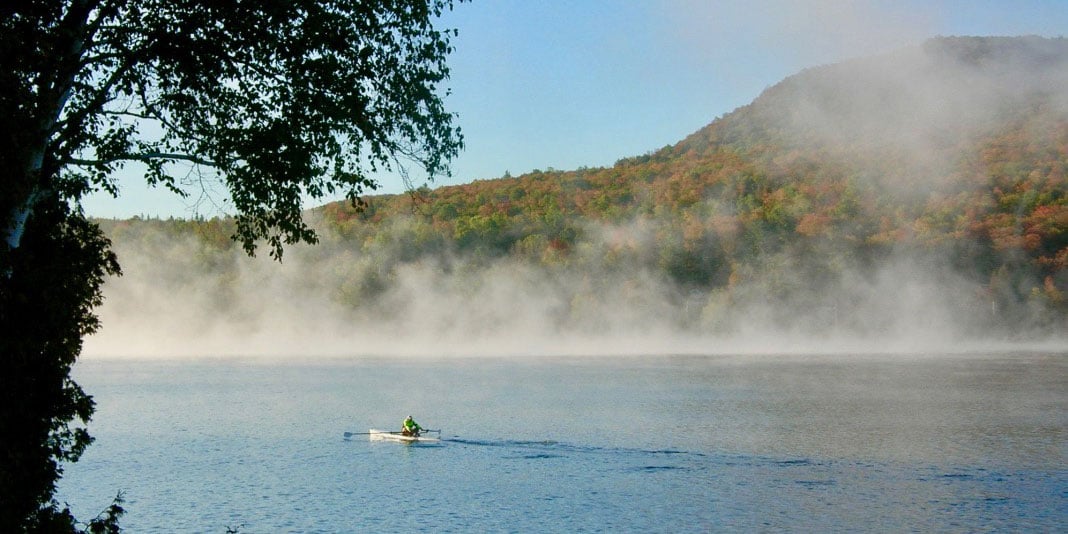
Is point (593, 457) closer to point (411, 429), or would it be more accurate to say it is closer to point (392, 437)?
point (411, 429)

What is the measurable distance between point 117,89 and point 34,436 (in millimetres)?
5120

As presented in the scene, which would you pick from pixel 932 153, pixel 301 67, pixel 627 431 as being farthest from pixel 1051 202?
pixel 301 67

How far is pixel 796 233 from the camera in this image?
15438 centimetres

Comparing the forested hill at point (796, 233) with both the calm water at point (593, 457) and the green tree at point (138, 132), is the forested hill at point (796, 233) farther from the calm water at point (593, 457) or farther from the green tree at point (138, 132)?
the green tree at point (138, 132)

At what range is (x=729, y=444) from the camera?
4231cm

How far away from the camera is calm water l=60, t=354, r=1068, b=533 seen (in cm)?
2858

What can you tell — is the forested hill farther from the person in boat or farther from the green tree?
the green tree

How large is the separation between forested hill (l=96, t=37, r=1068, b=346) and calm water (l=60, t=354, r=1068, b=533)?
221 feet

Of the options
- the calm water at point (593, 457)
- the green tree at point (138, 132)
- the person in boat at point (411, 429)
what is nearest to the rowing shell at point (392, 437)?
the person in boat at point (411, 429)

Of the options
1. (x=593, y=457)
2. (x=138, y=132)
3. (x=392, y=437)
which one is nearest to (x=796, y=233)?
(x=392, y=437)

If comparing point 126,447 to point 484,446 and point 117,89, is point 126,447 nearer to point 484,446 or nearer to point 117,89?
point 484,446

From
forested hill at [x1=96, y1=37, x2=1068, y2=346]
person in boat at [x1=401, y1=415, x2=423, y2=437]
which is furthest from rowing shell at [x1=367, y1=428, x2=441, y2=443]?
forested hill at [x1=96, y1=37, x2=1068, y2=346]

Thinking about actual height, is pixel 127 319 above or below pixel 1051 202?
below

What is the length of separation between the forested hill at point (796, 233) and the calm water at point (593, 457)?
67.4 metres
